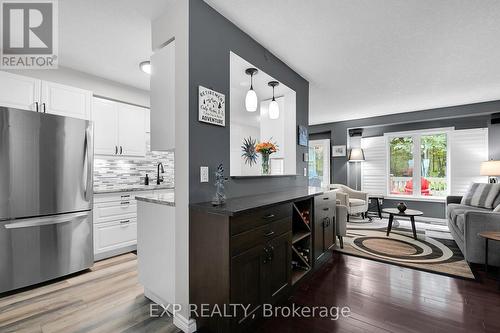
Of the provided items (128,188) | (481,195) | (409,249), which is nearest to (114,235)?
(128,188)

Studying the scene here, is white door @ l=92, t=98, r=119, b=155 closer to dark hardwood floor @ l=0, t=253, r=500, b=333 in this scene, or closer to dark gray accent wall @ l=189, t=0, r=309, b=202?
dark hardwood floor @ l=0, t=253, r=500, b=333

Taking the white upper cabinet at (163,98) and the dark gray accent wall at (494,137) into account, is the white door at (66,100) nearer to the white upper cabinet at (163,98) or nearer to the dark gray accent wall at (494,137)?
the white upper cabinet at (163,98)

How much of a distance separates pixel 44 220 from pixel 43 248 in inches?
11.3

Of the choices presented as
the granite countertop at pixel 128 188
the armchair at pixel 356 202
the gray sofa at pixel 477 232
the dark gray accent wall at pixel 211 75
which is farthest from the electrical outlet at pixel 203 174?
the armchair at pixel 356 202

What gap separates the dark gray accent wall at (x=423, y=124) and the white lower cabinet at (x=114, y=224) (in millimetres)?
4998

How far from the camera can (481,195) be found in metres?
4.00

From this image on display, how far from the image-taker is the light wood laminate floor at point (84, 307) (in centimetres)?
177

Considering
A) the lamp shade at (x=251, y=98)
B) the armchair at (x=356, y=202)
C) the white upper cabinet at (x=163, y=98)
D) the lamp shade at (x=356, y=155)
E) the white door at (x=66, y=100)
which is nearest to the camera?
the white upper cabinet at (x=163, y=98)

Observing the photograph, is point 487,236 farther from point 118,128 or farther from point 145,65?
point 118,128

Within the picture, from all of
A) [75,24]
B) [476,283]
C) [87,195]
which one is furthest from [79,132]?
[476,283]

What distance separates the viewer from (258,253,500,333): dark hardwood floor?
5.79 ft

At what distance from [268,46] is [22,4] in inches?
85.0

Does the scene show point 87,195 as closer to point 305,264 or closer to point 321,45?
point 305,264

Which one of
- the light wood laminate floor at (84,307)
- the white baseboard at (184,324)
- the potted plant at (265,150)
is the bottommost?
the light wood laminate floor at (84,307)
